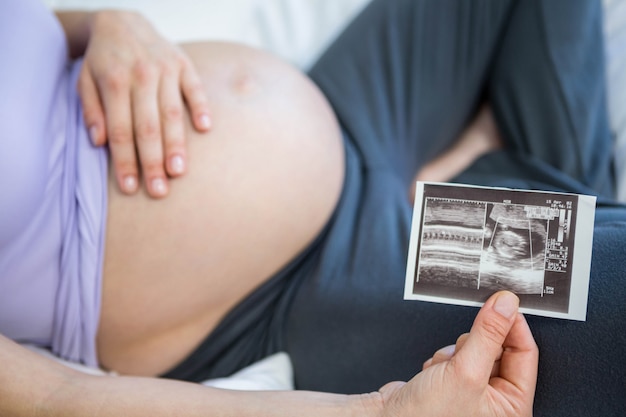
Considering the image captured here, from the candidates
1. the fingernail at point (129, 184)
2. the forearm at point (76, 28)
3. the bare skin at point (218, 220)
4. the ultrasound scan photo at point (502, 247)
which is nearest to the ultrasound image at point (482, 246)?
the ultrasound scan photo at point (502, 247)

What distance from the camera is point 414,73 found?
1.11 meters

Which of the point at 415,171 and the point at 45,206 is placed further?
the point at 415,171

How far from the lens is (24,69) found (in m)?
0.81

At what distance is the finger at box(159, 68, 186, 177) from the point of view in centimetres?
83

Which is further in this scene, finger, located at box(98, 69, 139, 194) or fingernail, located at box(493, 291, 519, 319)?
finger, located at box(98, 69, 139, 194)

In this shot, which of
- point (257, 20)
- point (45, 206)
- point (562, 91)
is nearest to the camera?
point (45, 206)

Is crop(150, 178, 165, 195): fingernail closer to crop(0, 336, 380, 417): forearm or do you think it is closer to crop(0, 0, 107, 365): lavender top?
crop(0, 0, 107, 365): lavender top

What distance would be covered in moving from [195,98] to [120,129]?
0.38 ft

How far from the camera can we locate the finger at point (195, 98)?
861mm

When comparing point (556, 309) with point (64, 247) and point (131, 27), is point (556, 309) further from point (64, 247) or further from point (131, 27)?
point (131, 27)

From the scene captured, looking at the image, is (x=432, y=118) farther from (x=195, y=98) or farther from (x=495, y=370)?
(x=495, y=370)

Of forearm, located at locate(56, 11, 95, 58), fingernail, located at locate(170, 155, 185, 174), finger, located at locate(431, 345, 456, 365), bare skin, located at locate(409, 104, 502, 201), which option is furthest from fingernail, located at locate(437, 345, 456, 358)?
forearm, located at locate(56, 11, 95, 58)

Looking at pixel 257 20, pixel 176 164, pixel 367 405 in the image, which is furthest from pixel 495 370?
pixel 257 20

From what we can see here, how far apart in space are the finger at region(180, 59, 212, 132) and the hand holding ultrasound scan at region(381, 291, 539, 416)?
1.54 feet
